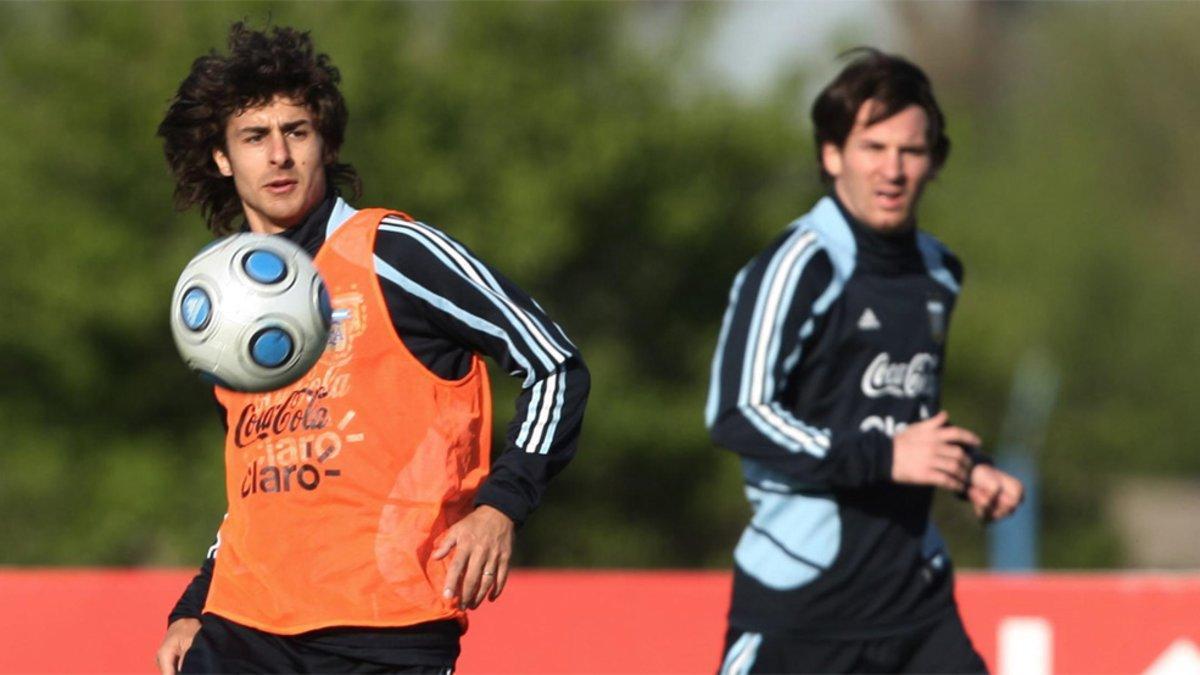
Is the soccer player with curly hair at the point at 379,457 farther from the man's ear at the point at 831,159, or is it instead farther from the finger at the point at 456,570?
the man's ear at the point at 831,159

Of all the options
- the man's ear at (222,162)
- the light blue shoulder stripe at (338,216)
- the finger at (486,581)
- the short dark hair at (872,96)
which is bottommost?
the finger at (486,581)

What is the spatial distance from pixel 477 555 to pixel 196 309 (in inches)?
31.8

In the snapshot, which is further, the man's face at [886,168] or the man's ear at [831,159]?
the man's ear at [831,159]

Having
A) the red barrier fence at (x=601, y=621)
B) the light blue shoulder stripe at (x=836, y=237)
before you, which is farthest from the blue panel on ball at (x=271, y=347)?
the red barrier fence at (x=601, y=621)

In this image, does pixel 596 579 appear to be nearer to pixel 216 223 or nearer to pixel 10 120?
pixel 216 223

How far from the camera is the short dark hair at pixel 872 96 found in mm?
5316

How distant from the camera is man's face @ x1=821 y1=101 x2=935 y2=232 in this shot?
5.26m

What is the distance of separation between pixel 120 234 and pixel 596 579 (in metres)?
15.0

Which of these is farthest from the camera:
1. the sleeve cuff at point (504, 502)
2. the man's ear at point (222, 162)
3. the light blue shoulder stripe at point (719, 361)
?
the light blue shoulder stripe at point (719, 361)

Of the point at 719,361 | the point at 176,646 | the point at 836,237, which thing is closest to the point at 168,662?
the point at 176,646

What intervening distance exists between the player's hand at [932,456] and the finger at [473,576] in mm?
1190

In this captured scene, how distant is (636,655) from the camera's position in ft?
26.2

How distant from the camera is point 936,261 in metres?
5.45

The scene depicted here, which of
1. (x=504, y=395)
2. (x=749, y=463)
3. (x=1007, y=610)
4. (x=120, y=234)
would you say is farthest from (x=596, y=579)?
(x=120, y=234)
